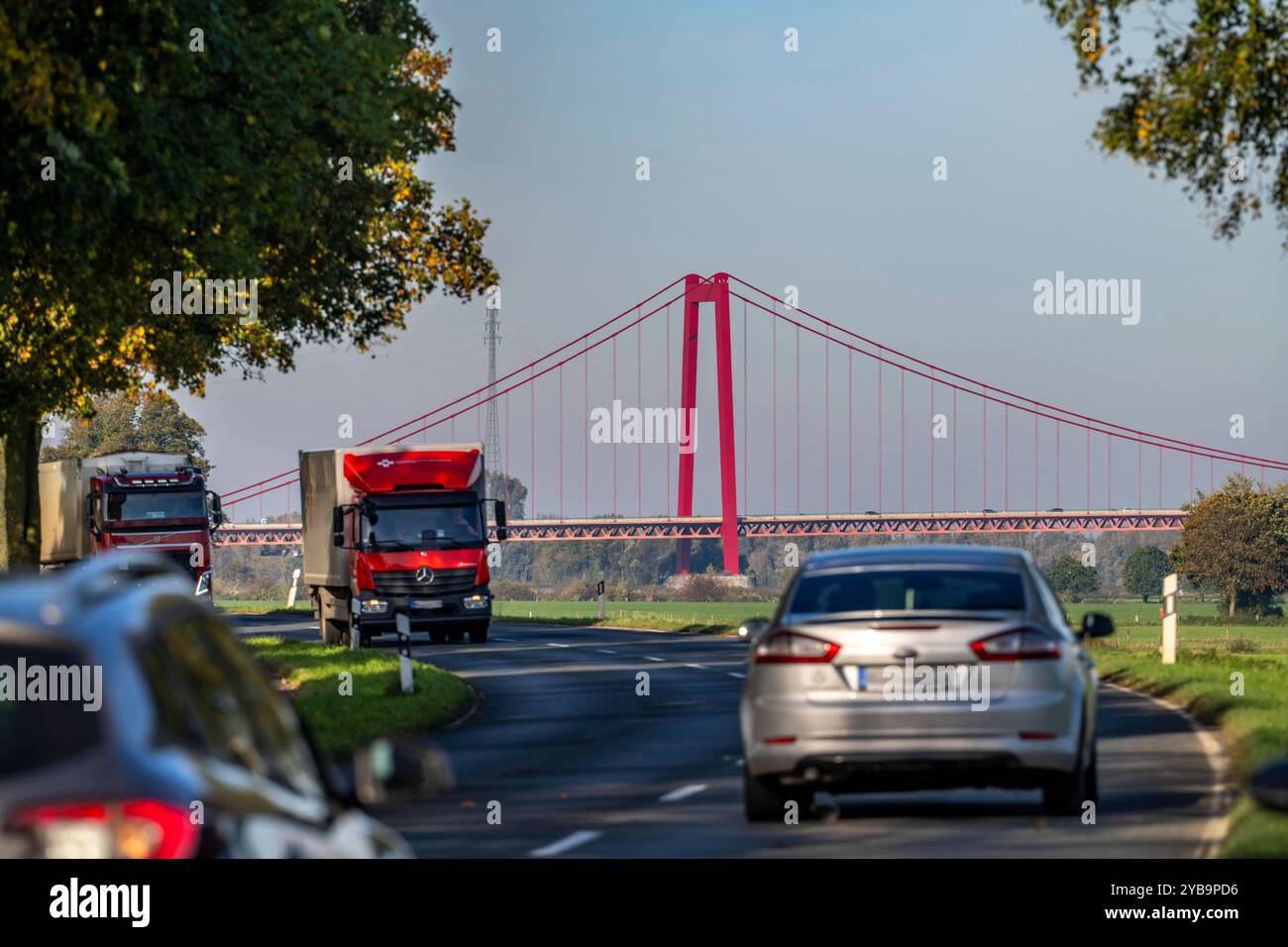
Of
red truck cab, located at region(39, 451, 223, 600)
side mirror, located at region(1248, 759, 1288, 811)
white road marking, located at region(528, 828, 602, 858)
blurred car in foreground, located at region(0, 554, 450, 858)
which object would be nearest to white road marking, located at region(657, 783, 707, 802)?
white road marking, located at region(528, 828, 602, 858)

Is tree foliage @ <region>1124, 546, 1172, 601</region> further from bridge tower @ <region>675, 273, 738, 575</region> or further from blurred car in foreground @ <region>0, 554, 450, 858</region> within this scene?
blurred car in foreground @ <region>0, 554, 450, 858</region>

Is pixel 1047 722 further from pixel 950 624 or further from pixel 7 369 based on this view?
pixel 7 369

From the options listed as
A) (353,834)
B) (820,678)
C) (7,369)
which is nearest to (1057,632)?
(820,678)

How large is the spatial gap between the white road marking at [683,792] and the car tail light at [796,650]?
2.30 m

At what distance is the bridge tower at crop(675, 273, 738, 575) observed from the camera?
9719 centimetres

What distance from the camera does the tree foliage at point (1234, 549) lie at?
127562 mm

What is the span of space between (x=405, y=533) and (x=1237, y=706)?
67.6ft

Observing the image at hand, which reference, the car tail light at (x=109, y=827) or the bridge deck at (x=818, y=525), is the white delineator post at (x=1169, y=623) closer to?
the car tail light at (x=109, y=827)

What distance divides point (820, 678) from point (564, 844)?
67.9 inches

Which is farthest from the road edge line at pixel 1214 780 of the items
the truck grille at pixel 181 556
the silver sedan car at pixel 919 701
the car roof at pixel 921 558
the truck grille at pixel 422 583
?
the truck grille at pixel 181 556

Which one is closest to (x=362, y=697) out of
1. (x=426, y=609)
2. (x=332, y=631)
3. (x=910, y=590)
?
(x=910, y=590)

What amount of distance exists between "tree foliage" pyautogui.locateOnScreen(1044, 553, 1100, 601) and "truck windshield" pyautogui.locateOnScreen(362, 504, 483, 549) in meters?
116

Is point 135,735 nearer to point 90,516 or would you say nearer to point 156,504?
point 156,504

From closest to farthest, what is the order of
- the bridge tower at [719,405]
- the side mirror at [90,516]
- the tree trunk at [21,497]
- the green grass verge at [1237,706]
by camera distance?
1. the green grass verge at [1237,706]
2. the tree trunk at [21,497]
3. the side mirror at [90,516]
4. the bridge tower at [719,405]
